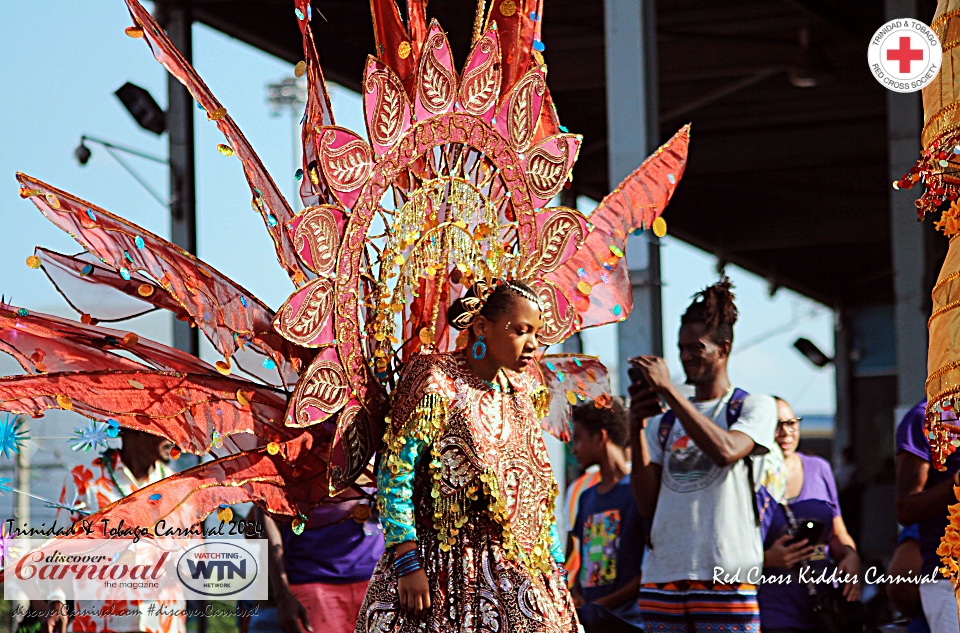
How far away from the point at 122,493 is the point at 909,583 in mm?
3114

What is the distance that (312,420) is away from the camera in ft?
12.9

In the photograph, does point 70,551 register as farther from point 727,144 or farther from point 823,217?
point 823,217

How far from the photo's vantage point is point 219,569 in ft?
17.0

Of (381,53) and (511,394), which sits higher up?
(381,53)

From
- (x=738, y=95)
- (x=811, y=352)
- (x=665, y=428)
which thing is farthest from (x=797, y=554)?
(x=811, y=352)

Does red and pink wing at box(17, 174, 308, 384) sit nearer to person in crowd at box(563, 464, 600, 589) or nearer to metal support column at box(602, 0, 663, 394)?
person in crowd at box(563, 464, 600, 589)

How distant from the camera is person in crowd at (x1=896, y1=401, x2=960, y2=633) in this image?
4266 millimetres

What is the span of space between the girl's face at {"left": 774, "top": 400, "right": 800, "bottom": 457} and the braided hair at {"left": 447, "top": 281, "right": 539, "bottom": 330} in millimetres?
1932

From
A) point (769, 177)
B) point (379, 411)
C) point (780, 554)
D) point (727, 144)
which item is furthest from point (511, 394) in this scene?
point (769, 177)

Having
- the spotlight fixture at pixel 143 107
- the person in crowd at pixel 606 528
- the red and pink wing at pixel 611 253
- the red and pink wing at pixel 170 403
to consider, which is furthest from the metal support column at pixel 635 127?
the spotlight fixture at pixel 143 107

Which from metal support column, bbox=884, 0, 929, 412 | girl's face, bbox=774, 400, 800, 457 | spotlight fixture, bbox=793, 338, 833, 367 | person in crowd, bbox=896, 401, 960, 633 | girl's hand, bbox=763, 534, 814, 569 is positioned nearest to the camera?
person in crowd, bbox=896, 401, 960, 633

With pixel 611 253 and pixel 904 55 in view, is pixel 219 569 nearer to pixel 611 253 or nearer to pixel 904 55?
pixel 611 253

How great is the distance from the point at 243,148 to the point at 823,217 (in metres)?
14.7

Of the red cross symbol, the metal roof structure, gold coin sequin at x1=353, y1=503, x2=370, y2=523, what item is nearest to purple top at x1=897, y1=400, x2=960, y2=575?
gold coin sequin at x1=353, y1=503, x2=370, y2=523
